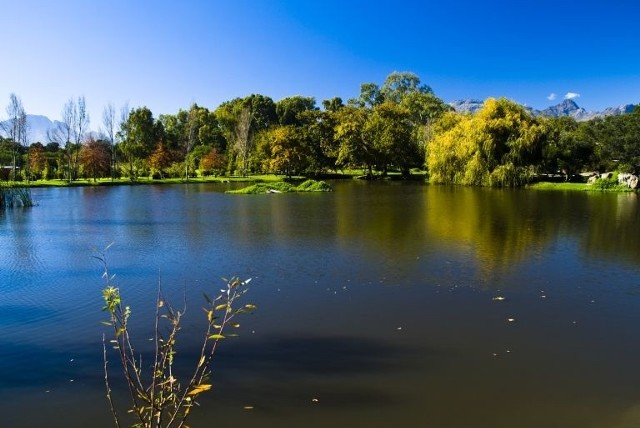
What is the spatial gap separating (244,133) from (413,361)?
60650mm

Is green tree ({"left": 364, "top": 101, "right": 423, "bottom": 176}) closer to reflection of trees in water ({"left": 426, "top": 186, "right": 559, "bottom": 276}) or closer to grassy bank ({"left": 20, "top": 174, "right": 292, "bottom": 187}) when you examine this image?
grassy bank ({"left": 20, "top": 174, "right": 292, "bottom": 187})

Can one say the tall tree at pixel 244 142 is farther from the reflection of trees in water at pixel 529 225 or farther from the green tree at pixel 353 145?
the reflection of trees in water at pixel 529 225

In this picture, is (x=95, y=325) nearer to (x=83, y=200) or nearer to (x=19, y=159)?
(x=83, y=200)

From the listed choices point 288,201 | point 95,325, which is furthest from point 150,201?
point 95,325

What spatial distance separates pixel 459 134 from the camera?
50.0 m

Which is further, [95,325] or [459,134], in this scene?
[459,134]

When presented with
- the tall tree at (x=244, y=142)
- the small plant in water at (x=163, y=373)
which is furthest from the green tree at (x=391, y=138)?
the small plant in water at (x=163, y=373)

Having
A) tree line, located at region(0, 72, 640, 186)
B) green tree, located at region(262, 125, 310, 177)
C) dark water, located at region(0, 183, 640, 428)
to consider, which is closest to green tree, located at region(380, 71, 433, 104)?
tree line, located at region(0, 72, 640, 186)

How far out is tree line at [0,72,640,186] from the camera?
45.8 m

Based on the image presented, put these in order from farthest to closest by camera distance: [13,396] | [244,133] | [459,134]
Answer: [244,133]
[459,134]
[13,396]

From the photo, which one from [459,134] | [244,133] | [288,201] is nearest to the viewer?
[288,201]

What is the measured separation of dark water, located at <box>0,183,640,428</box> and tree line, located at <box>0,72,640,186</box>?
27.2 m

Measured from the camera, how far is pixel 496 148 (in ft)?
152

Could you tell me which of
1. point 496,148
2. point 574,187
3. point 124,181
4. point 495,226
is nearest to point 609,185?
point 574,187
